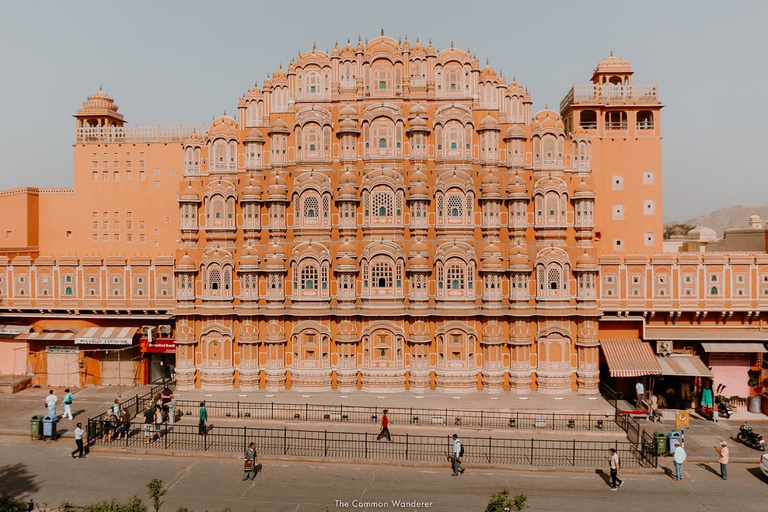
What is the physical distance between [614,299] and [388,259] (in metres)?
14.3

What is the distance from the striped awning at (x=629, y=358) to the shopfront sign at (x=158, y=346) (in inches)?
1097

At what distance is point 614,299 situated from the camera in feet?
119

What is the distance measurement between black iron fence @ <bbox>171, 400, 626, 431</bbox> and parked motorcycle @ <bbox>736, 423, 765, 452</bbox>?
19.7 ft

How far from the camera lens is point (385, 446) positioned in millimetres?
28625

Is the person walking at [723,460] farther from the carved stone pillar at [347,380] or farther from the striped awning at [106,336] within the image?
the striped awning at [106,336]

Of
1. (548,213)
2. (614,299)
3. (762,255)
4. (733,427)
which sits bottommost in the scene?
(733,427)

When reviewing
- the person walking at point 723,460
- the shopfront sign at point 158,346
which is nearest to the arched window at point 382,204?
the shopfront sign at point 158,346

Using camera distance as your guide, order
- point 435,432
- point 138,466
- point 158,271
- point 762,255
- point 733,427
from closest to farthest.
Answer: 1. point 138,466
2. point 435,432
3. point 733,427
4. point 762,255
5. point 158,271

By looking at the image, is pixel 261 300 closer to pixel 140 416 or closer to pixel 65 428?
pixel 140 416

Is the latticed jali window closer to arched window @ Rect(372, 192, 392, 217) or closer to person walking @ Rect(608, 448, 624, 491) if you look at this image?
arched window @ Rect(372, 192, 392, 217)

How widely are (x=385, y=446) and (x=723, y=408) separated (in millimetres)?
20583

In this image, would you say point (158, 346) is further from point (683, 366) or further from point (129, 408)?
point (683, 366)

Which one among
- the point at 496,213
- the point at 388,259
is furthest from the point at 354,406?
the point at 496,213

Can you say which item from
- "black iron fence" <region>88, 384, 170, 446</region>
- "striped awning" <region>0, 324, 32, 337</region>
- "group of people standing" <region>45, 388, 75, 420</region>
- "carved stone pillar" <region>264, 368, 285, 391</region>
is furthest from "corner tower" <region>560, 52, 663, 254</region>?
"striped awning" <region>0, 324, 32, 337</region>
